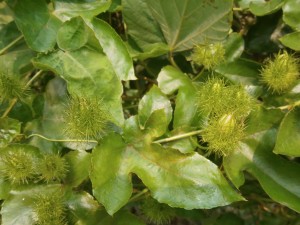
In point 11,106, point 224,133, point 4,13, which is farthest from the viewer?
point 4,13

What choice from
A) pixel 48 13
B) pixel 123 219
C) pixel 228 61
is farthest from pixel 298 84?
pixel 48 13

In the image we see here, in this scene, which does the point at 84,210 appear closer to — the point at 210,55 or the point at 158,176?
the point at 158,176

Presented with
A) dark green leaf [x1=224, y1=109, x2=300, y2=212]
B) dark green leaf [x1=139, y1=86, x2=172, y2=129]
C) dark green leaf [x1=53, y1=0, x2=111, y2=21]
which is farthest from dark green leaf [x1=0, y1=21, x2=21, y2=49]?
dark green leaf [x1=224, y1=109, x2=300, y2=212]

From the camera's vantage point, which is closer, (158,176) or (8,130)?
(158,176)

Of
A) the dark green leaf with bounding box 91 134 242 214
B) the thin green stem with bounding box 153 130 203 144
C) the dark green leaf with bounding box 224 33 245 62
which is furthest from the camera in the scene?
the dark green leaf with bounding box 224 33 245 62

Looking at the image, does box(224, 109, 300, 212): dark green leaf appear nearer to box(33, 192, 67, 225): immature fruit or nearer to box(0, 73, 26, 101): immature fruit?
box(33, 192, 67, 225): immature fruit

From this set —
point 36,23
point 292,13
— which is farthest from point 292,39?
point 36,23

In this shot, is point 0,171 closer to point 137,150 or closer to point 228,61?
point 137,150
